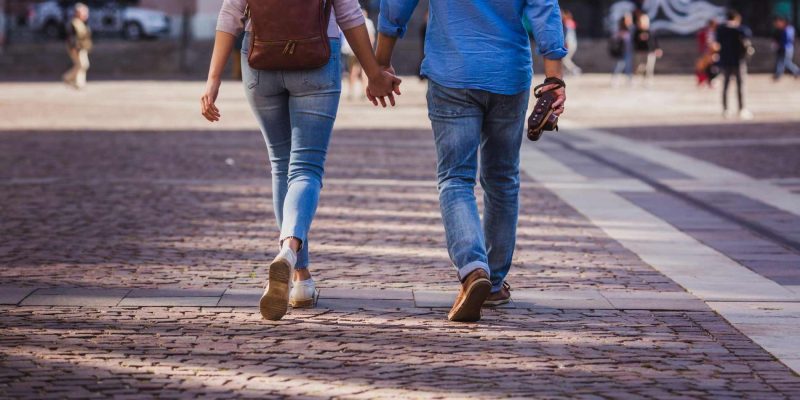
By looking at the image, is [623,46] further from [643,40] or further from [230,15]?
[230,15]

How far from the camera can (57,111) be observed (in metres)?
22.9

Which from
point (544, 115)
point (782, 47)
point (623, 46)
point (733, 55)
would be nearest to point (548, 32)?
point (544, 115)

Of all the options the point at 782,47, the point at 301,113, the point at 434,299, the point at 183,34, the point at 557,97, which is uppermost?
the point at 557,97

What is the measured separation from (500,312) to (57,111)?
1777 centimetres

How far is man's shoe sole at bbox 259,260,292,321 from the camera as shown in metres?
5.57

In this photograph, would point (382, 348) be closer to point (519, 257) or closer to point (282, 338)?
point (282, 338)

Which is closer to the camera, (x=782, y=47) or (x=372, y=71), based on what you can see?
(x=372, y=71)

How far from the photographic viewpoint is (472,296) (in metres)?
5.74

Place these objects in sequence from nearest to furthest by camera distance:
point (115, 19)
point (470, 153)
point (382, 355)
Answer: point (382, 355), point (470, 153), point (115, 19)

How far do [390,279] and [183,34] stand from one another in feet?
120

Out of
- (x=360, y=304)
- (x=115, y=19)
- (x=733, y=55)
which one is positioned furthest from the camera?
(x=115, y=19)

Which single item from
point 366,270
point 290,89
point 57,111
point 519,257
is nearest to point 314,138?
point 290,89

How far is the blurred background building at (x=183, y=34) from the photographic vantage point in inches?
1636

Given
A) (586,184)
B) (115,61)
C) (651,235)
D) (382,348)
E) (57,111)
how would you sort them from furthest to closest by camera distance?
1. (115,61)
2. (57,111)
3. (586,184)
4. (651,235)
5. (382,348)
